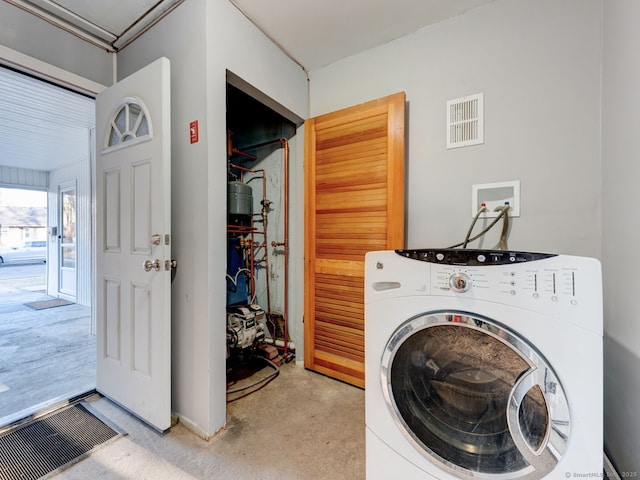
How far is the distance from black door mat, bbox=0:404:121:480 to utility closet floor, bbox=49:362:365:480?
2.8 inches

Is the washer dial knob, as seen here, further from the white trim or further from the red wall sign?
the white trim

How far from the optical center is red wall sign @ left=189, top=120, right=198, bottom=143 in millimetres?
1459

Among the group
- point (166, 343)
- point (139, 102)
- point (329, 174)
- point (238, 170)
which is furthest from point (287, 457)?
point (238, 170)

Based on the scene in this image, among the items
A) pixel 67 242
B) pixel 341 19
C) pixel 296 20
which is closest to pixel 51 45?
pixel 296 20

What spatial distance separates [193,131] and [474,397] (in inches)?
68.7

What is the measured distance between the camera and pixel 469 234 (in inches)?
60.0

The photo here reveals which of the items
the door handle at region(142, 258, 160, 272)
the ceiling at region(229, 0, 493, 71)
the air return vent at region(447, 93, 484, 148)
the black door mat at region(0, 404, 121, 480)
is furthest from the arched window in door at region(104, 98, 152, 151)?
the air return vent at region(447, 93, 484, 148)

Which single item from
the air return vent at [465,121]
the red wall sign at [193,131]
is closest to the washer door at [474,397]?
the air return vent at [465,121]

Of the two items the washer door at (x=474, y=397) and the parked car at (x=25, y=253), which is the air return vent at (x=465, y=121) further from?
the parked car at (x=25, y=253)

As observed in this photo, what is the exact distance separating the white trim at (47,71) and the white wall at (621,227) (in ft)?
9.24

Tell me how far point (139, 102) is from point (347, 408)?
2.19m

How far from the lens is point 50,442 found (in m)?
1.40

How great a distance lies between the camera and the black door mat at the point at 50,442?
124 centimetres

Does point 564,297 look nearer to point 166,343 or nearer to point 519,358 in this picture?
point 519,358
